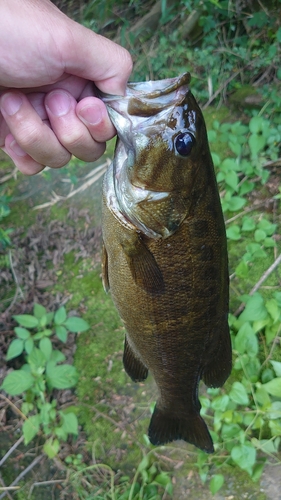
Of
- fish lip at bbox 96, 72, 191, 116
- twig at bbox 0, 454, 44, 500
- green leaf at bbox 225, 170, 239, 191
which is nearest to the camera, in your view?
fish lip at bbox 96, 72, 191, 116

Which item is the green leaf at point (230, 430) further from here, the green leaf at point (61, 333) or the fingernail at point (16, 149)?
the fingernail at point (16, 149)

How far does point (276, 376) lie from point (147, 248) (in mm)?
1265

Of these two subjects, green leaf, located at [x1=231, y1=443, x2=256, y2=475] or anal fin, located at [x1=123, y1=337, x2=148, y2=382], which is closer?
anal fin, located at [x1=123, y1=337, x2=148, y2=382]

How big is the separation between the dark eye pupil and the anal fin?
0.89 metres

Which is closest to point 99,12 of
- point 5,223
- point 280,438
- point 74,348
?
point 5,223

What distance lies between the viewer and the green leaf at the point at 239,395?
1995 mm

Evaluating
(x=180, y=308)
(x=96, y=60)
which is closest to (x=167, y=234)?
(x=180, y=308)

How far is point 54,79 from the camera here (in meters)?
1.27

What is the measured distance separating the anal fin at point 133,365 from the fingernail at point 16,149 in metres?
0.87

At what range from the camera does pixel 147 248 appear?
130 cm

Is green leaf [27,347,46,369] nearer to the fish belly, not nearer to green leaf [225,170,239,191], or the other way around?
the fish belly

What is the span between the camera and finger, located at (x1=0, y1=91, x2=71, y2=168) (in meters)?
1.31

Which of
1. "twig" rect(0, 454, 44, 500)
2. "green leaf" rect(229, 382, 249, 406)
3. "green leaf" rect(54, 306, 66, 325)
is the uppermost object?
"green leaf" rect(54, 306, 66, 325)

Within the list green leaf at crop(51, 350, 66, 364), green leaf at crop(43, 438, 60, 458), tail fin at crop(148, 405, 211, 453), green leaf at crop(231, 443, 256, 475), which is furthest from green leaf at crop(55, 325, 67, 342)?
green leaf at crop(231, 443, 256, 475)
